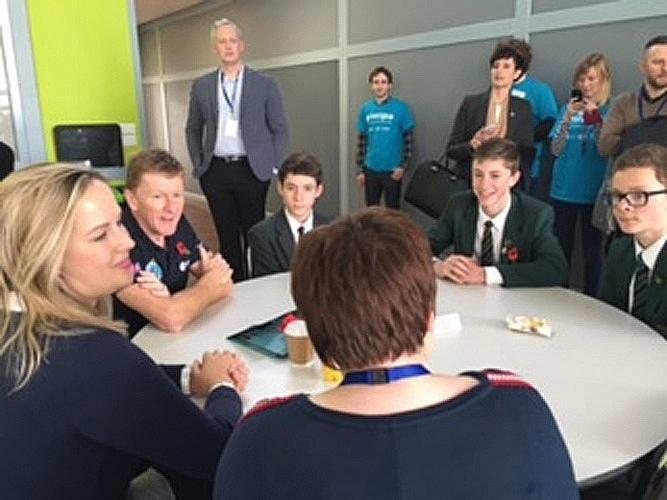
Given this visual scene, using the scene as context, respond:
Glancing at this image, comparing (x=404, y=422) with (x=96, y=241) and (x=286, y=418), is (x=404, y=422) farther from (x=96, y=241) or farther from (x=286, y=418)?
(x=96, y=241)

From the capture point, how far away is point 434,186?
368cm

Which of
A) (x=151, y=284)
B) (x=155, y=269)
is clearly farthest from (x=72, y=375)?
(x=155, y=269)

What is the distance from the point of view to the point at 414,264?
0.73m

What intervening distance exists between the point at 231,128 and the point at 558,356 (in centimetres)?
254

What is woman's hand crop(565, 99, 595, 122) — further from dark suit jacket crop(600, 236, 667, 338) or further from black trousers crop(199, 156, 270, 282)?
black trousers crop(199, 156, 270, 282)

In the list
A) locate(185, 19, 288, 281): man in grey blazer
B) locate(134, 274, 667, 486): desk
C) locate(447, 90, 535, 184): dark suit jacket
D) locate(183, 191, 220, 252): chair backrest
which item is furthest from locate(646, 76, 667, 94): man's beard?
locate(183, 191, 220, 252): chair backrest

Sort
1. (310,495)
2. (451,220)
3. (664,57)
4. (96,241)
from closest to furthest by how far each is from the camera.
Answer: (310,495)
(96,241)
(451,220)
(664,57)

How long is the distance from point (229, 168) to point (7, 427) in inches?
106

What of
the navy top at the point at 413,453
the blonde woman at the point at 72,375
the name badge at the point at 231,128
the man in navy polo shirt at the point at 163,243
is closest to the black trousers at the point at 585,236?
the name badge at the point at 231,128

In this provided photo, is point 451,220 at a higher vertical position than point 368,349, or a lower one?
lower

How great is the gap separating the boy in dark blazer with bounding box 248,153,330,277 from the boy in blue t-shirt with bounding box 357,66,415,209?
2350 mm

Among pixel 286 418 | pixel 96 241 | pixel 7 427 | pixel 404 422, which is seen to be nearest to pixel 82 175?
pixel 96 241

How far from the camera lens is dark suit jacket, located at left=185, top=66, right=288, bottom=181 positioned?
3.41 meters

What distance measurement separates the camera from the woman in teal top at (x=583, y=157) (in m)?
3.10
